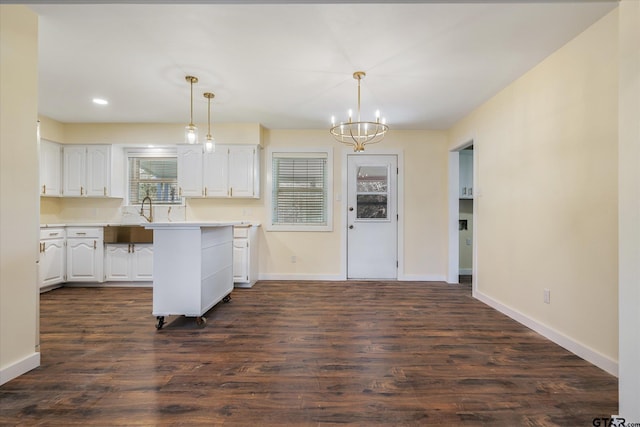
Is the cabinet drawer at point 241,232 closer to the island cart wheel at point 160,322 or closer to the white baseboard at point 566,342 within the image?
the island cart wheel at point 160,322

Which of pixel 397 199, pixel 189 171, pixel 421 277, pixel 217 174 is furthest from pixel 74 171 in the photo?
pixel 421 277

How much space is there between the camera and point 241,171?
14.8 ft

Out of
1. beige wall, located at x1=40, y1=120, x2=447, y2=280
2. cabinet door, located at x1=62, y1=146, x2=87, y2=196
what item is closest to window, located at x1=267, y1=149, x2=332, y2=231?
beige wall, located at x1=40, y1=120, x2=447, y2=280

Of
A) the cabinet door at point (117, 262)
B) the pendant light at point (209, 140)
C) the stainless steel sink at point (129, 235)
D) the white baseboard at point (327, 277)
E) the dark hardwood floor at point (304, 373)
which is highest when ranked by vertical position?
the pendant light at point (209, 140)

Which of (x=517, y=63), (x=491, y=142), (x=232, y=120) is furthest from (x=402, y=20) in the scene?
(x=232, y=120)

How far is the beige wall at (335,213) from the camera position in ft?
15.6

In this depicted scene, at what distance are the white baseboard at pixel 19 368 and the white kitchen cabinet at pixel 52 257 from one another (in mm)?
2549

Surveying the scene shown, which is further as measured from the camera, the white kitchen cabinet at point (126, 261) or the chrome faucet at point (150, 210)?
the chrome faucet at point (150, 210)

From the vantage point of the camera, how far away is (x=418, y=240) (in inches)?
190

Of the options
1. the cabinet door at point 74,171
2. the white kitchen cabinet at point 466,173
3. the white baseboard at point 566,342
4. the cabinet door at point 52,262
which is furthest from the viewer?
the white kitchen cabinet at point 466,173

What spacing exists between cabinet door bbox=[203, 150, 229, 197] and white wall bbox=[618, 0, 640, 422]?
169 inches

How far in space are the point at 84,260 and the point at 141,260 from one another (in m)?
0.81

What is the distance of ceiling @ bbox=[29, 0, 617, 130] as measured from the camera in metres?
2.02

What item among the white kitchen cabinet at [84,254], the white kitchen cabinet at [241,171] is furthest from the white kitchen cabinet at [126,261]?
the white kitchen cabinet at [241,171]
